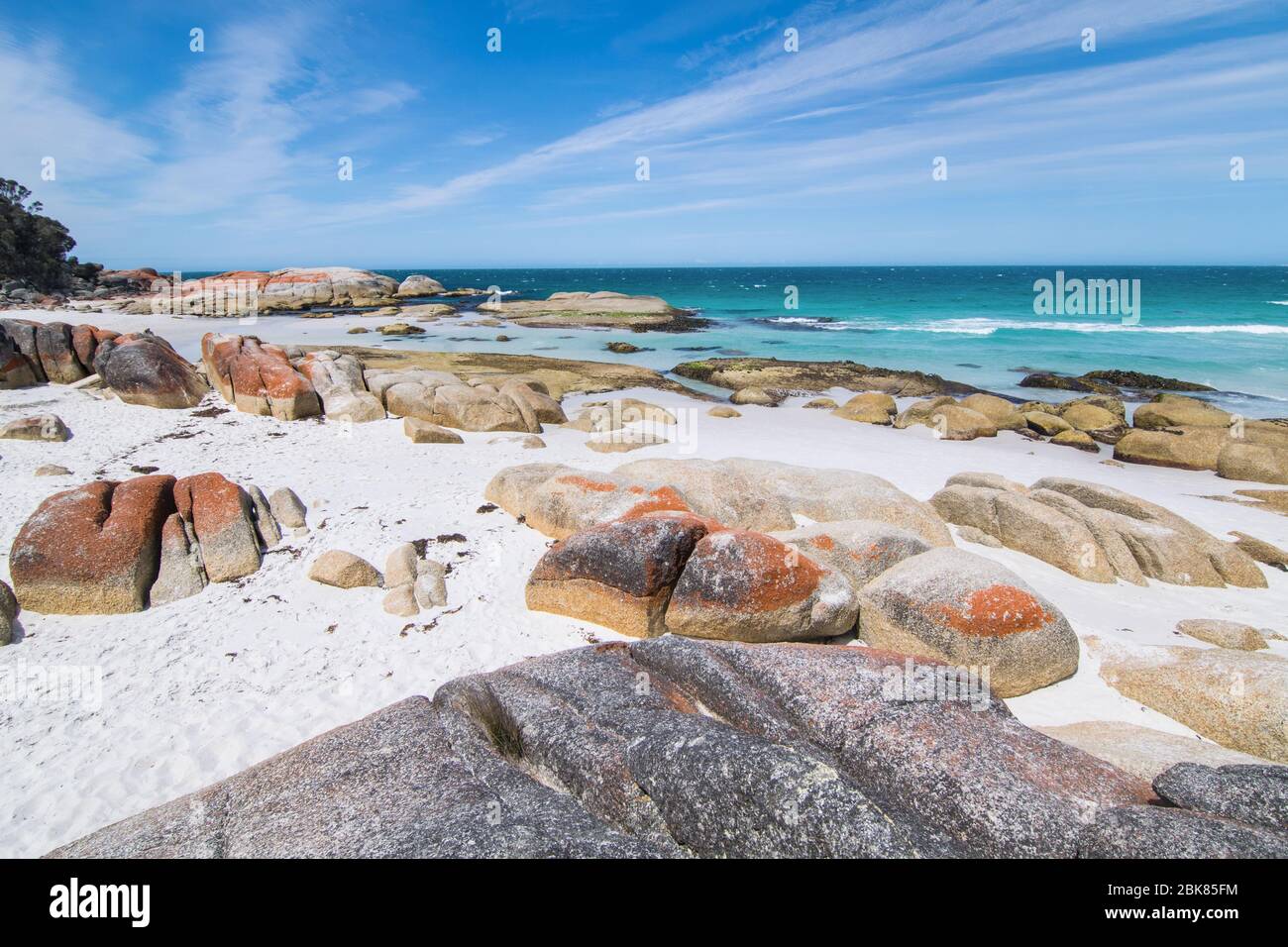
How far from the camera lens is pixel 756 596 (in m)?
7.78

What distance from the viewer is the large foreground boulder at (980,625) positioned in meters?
7.27

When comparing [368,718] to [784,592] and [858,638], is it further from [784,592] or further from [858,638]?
[858,638]

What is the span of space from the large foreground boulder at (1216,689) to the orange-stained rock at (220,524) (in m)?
12.3

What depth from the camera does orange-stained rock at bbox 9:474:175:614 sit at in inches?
336

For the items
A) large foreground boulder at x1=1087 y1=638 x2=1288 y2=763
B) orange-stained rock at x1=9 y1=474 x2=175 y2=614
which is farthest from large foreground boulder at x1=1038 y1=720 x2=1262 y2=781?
orange-stained rock at x1=9 y1=474 x2=175 y2=614

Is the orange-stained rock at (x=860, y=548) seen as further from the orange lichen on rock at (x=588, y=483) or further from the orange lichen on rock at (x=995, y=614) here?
the orange lichen on rock at (x=588, y=483)

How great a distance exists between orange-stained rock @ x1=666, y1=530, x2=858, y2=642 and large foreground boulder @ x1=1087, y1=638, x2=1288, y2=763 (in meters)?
3.24

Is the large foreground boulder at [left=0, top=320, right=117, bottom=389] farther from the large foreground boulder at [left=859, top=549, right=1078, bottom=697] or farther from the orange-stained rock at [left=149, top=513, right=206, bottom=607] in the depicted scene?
the large foreground boulder at [left=859, top=549, right=1078, bottom=697]

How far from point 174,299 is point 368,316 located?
55.9 feet

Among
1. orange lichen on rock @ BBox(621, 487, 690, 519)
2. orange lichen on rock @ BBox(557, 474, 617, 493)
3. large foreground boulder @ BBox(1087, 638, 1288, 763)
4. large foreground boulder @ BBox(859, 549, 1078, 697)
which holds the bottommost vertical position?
large foreground boulder @ BBox(1087, 638, 1288, 763)

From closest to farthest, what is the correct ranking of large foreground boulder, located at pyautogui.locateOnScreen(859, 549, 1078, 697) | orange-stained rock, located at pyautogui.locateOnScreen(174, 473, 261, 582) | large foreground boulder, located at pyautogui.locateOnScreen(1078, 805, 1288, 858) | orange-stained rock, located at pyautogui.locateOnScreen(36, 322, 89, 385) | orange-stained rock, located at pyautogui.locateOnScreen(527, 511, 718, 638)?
large foreground boulder, located at pyautogui.locateOnScreen(1078, 805, 1288, 858), large foreground boulder, located at pyautogui.locateOnScreen(859, 549, 1078, 697), orange-stained rock, located at pyautogui.locateOnScreen(527, 511, 718, 638), orange-stained rock, located at pyautogui.locateOnScreen(174, 473, 261, 582), orange-stained rock, located at pyautogui.locateOnScreen(36, 322, 89, 385)

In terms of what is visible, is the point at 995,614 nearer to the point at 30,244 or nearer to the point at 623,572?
the point at 623,572

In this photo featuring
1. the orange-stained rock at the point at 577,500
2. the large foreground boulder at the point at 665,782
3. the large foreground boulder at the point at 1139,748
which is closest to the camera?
the large foreground boulder at the point at 665,782

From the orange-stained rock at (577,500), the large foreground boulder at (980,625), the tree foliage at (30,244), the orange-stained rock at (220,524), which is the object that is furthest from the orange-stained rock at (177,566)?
the tree foliage at (30,244)
